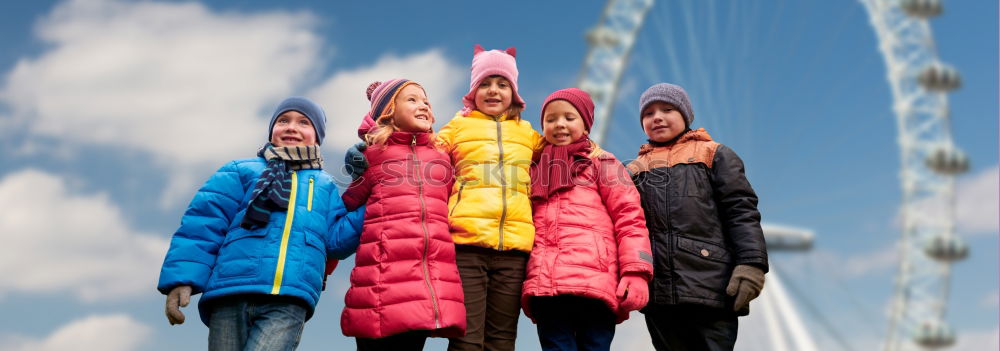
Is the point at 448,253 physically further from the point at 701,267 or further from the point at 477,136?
the point at 701,267

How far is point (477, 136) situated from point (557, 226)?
512mm

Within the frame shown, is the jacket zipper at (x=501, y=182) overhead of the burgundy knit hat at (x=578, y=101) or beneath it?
beneath

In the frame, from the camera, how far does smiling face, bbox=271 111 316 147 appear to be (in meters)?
3.73

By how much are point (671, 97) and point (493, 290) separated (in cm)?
124

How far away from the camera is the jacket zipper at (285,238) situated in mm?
3246

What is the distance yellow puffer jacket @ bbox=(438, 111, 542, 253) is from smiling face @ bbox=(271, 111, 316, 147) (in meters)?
0.58

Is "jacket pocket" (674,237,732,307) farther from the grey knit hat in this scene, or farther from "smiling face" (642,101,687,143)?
the grey knit hat

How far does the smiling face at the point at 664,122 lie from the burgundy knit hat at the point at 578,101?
13.0 inches

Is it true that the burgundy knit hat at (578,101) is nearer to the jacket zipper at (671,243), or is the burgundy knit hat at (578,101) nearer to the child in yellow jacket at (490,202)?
the child in yellow jacket at (490,202)

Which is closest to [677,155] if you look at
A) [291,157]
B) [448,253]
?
[448,253]

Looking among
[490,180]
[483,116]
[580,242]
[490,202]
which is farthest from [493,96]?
[580,242]

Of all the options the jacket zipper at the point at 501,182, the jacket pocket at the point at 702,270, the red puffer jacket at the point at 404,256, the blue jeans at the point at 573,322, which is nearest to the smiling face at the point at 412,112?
the red puffer jacket at the point at 404,256

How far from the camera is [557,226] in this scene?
3502mm

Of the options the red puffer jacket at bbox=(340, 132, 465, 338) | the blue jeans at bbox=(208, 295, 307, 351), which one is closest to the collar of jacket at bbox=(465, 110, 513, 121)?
the red puffer jacket at bbox=(340, 132, 465, 338)
